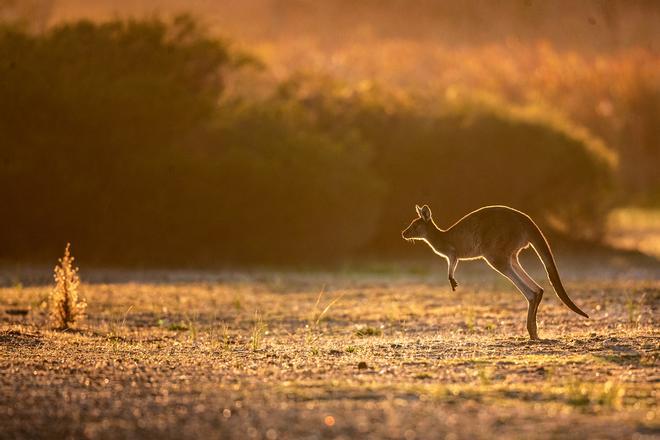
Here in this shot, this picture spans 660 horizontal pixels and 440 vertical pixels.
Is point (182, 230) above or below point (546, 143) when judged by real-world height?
below

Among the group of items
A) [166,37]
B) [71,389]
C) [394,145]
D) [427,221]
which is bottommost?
[71,389]

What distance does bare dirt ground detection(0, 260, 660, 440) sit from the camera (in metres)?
8.30

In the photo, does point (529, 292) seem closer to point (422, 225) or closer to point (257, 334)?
point (422, 225)

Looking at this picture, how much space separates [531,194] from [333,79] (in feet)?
17.5

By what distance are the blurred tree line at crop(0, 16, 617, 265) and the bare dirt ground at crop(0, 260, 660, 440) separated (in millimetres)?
5890

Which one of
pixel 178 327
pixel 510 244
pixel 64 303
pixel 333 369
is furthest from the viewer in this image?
pixel 178 327

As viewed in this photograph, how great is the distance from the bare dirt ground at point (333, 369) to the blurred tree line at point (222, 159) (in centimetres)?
589

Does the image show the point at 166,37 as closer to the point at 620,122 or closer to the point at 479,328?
the point at 479,328

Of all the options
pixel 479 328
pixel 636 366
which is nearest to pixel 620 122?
pixel 479 328

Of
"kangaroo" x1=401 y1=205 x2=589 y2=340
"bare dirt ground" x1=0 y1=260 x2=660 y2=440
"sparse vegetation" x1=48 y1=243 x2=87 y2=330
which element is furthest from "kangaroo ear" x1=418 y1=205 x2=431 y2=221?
"sparse vegetation" x1=48 y1=243 x2=87 y2=330

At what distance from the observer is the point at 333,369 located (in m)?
10.6

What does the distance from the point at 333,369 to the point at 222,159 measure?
48.5 ft

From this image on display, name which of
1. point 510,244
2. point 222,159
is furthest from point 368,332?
point 222,159

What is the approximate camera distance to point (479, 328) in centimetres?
1466
